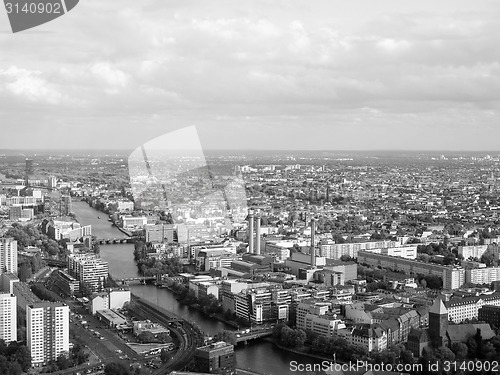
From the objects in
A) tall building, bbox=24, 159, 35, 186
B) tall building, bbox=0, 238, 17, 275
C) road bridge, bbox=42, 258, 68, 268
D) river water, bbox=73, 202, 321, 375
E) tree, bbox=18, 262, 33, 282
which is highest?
tall building, bbox=24, 159, 35, 186

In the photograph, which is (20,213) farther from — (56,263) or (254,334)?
(254,334)

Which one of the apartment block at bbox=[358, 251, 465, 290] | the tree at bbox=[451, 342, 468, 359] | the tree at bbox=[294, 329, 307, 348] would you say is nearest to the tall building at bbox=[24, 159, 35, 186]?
the apartment block at bbox=[358, 251, 465, 290]

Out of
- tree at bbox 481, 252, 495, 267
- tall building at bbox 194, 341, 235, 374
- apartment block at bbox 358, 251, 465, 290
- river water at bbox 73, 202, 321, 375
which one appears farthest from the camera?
tree at bbox 481, 252, 495, 267

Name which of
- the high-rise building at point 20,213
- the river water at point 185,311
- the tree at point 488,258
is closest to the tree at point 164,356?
the river water at point 185,311

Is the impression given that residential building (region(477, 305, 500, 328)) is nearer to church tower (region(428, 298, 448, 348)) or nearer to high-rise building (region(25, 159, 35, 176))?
church tower (region(428, 298, 448, 348))

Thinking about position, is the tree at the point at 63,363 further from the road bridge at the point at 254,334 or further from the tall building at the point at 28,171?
the tall building at the point at 28,171

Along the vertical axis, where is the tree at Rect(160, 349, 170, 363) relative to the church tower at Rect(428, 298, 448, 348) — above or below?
below
